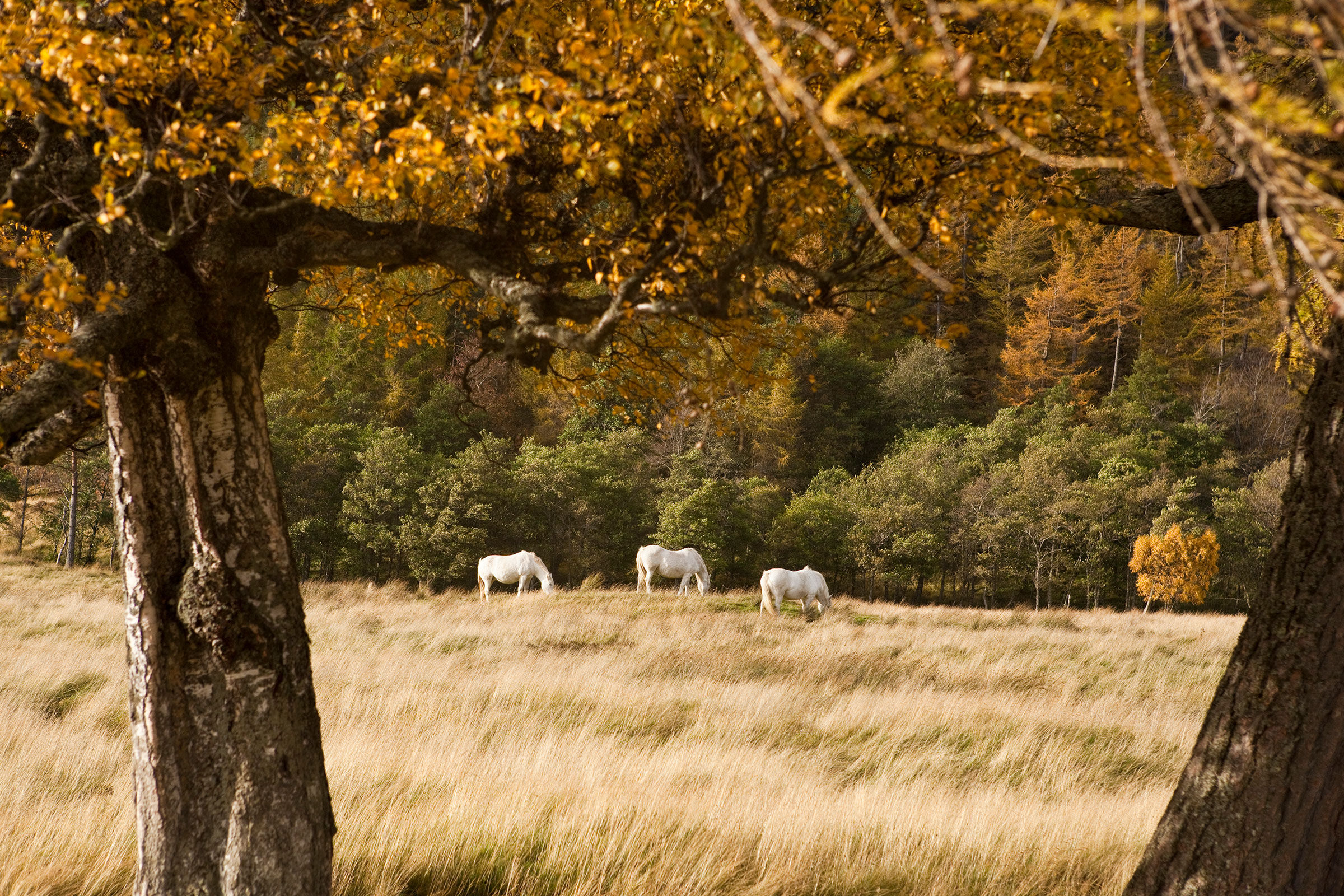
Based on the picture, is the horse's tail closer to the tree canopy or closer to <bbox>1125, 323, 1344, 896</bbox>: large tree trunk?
the tree canopy

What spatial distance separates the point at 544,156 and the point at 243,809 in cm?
374

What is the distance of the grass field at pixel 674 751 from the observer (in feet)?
17.0

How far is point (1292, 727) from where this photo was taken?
3.65 m

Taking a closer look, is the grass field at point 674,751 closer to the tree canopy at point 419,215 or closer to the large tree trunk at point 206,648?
the large tree trunk at point 206,648

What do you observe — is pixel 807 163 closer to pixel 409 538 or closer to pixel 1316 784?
pixel 1316 784

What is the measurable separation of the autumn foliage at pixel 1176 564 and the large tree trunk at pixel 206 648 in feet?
141

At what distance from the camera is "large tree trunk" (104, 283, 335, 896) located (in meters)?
4.07

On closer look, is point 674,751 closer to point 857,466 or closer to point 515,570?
point 515,570

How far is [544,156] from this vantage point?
477 centimetres

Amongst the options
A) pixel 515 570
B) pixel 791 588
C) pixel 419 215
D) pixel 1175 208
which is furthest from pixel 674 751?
pixel 515 570

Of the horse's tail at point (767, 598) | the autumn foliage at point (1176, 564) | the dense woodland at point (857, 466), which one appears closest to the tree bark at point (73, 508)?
the dense woodland at point (857, 466)

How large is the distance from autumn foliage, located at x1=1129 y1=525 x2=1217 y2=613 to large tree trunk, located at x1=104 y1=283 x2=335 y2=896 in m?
42.9

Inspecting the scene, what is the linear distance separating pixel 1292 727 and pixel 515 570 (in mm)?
25365

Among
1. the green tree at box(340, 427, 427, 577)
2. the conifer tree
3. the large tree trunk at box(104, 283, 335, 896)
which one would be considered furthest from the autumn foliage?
the large tree trunk at box(104, 283, 335, 896)
